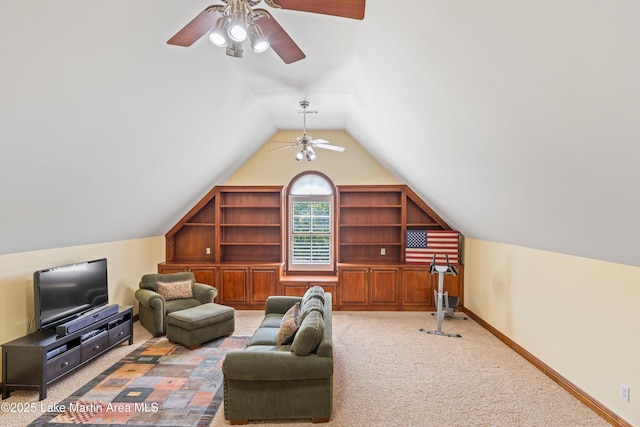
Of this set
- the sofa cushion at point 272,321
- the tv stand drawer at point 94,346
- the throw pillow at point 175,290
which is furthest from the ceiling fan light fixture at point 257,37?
the throw pillow at point 175,290

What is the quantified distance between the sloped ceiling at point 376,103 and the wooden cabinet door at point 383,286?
1.98 meters

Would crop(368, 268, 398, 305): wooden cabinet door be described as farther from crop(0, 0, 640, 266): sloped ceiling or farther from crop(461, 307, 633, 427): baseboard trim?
crop(0, 0, 640, 266): sloped ceiling

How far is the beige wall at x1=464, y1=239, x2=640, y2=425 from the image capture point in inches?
113

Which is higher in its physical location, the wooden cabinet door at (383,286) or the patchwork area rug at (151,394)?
the wooden cabinet door at (383,286)

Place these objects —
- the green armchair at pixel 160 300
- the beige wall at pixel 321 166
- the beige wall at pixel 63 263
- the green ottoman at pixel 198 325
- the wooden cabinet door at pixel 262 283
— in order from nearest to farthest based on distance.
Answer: the beige wall at pixel 63 263, the green ottoman at pixel 198 325, the green armchair at pixel 160 300, the wooden cabinet door at pixel 262 283, the beige wall at pixel 321 166

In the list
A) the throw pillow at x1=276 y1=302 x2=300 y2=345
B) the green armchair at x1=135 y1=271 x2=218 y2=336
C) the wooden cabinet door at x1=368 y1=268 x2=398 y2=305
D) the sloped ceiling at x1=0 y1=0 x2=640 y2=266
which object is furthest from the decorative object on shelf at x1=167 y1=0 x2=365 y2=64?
the wooden cabinet door at x1=368 y1=268 x2=398 y2=305

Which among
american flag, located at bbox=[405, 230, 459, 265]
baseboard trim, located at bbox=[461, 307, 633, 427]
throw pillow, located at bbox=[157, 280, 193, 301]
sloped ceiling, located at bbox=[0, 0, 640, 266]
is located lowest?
baseboard trim, located at bbox=[461, 307, 633, 427]

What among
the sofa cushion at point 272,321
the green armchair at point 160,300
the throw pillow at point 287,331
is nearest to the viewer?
the throw pillow at point 287,331

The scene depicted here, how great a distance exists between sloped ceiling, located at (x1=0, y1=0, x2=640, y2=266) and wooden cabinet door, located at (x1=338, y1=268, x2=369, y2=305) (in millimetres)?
2294

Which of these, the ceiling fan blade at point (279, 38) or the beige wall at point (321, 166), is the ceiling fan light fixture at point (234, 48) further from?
the beige wall at point (321, 166)

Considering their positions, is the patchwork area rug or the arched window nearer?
the patchwork area rug

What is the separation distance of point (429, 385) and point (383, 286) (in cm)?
280

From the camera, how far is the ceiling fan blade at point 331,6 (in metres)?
1.76

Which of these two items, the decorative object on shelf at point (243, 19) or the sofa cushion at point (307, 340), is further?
the sofa cushion at point (307, 340)
